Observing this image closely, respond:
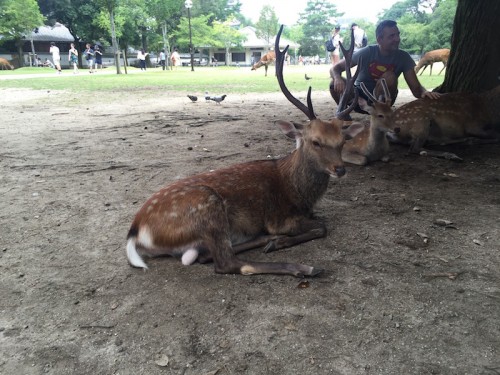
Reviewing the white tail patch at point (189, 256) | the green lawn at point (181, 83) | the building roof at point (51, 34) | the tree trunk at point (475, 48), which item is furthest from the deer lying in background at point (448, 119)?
the building roof at point (51, 34)

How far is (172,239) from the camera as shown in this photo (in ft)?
8.18

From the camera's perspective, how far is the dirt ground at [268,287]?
1742 millimetres

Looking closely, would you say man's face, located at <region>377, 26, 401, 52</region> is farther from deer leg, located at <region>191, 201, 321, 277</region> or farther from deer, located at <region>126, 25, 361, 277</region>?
deer leg, located at <region>191, 201, 321, 277</region>

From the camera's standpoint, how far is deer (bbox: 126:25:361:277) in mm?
2465

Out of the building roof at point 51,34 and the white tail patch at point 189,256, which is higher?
the building roof at point 51,34

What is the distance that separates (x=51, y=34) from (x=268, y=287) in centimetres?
5184

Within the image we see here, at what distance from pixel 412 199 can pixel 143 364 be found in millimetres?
2700

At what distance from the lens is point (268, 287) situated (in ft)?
7.39

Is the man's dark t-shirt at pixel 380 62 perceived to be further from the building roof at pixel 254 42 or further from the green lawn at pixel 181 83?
the building roof at pixel 254 42

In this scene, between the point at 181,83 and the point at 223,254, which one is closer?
the point at 223,254

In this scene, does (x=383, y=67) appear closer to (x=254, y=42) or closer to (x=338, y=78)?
(x=338, y=78)

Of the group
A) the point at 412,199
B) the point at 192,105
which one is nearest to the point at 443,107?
the point at 412,199

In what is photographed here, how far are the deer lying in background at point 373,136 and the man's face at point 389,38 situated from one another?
0.78 meters

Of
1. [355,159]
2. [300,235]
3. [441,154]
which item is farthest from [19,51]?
[300,235]
